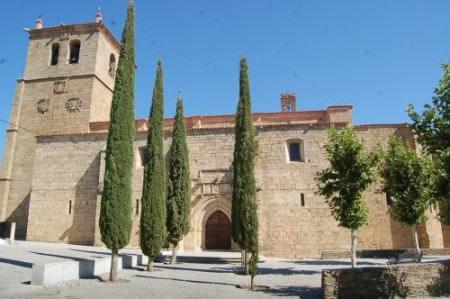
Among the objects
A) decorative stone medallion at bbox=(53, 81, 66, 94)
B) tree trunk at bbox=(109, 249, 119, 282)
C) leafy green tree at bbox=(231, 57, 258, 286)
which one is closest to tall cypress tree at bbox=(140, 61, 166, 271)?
tree trunk at bbox=(109, 249, 119, 282)

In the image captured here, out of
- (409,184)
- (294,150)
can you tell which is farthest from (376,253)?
(294,150)

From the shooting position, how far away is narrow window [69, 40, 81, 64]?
26.4 m

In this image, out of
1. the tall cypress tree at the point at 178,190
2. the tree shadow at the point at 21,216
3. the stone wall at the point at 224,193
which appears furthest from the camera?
Result: the tree shadow at the point at 21,216

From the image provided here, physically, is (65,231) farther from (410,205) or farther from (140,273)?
(410,205)

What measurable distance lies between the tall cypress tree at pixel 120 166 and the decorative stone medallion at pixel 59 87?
14862mm

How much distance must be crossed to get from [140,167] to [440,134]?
1618 centimetres

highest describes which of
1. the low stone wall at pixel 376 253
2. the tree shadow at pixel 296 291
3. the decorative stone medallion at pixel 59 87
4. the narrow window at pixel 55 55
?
the narrow window at pixel 55 55

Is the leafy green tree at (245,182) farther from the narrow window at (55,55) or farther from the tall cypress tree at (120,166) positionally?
the narrow window at (55,55)

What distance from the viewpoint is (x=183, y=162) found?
16469mm

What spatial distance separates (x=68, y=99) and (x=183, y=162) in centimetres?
1286

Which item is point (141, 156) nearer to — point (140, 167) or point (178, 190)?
point (140, 167)

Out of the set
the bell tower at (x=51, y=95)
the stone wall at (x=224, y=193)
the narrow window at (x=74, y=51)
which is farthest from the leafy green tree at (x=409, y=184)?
the narrow window at (x=74, y=51)

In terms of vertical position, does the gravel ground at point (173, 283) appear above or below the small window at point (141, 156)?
below

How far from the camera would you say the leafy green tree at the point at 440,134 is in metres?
7.59
